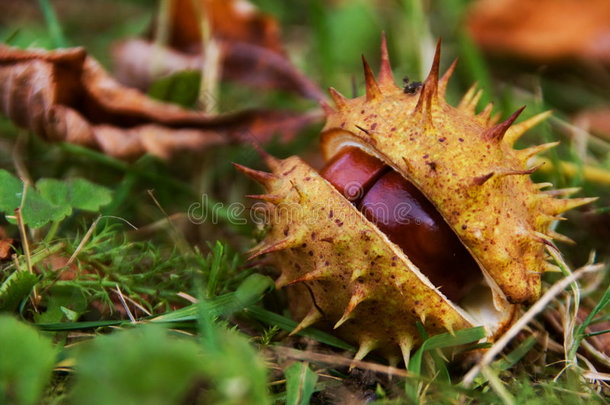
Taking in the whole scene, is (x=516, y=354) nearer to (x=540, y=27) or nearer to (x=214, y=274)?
(x=214, y=274)

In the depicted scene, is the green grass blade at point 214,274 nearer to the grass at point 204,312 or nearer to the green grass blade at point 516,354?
the grass at point 204,312

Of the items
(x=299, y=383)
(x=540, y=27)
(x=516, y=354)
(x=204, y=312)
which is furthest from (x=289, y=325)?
(x=540, y=27)

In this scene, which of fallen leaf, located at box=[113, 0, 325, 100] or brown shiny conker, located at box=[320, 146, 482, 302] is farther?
fallen leaf, located at box=[113, 0, 325, 100]

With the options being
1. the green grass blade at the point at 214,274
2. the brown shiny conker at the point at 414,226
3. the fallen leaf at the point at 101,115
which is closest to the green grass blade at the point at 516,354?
the brown shiny conker at the point at 414,226

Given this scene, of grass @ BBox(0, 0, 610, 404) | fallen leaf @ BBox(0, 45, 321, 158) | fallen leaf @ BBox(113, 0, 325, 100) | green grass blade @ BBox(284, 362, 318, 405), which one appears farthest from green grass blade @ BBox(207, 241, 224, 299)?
fallen leaf @ BBox(113, 0, 325, 100)

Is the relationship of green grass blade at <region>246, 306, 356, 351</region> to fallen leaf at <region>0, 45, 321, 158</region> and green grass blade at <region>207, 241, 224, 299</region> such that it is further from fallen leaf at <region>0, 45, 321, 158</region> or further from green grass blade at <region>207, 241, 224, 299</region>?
fallen leaf at <region>0, 45, 321, 158</region>
